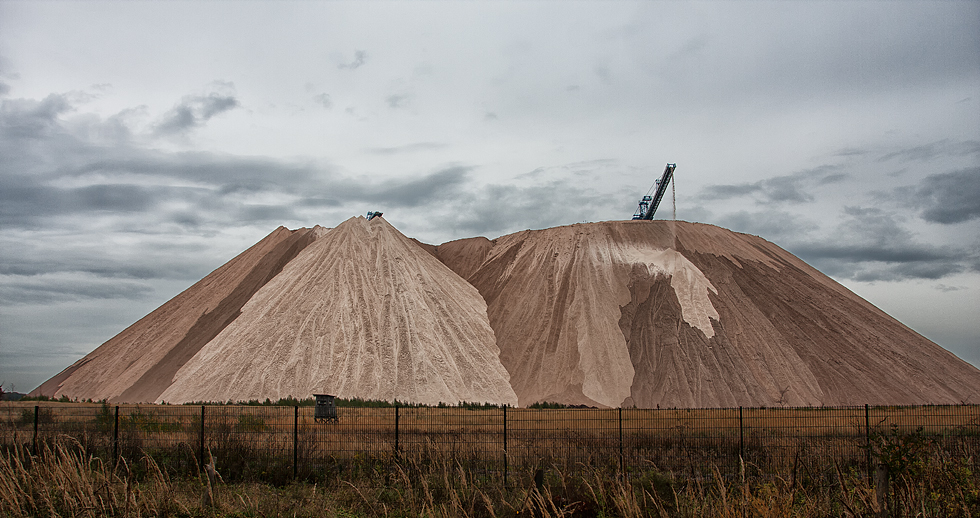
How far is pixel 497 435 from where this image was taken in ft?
81.1

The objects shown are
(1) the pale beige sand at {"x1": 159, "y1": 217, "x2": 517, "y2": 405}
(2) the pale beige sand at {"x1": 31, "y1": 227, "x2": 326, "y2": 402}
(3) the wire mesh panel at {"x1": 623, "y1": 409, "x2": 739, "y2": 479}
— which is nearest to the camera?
(3) the wire mesh panel at {"x1": 623, "y1": 409, "x2": 739, "y2": 479}

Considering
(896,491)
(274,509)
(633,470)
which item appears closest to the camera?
(896,491)

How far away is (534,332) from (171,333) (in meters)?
31.8

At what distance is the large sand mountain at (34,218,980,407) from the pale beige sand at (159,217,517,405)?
15 cm

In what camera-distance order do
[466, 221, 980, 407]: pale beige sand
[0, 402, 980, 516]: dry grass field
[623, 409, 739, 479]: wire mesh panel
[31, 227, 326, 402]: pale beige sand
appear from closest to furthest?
1. [0, 402, 980, 516]: dry grass field
2. [623, 409, 739, 479]: wire mesh panel
3. [466, 221, 980, 407]: pale beige sand
4. [31, 227, 326, 402]: pale beige sand

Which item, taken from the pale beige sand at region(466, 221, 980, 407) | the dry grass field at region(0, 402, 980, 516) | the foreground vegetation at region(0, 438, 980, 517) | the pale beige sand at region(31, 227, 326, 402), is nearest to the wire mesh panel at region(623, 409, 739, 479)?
the dry grass field at region(0, 402, 980, 516)

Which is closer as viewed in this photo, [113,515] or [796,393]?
[113,515]

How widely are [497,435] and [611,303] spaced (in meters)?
39.9

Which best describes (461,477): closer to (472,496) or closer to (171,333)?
(472,496)

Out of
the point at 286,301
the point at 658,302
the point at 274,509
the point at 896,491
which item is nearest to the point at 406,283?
the point at 286,301

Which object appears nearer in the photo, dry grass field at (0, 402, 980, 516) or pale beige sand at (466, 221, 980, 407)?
dry grass field at (0, 402, 980, 516)

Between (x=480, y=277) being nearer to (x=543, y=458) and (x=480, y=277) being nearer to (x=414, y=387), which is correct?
(x=414, y=387)

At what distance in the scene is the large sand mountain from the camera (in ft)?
174

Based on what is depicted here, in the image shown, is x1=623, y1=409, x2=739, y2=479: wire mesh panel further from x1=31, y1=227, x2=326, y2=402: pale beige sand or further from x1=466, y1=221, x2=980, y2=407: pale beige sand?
x1=31, y1=227, x2=326, y2=402: pale beige sand
